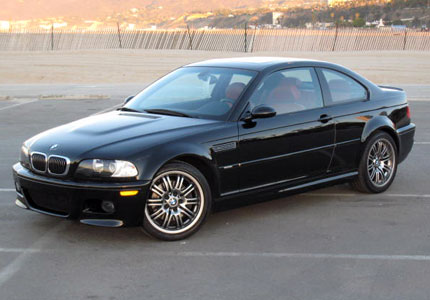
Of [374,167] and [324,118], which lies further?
[374,167]

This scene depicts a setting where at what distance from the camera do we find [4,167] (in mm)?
9352

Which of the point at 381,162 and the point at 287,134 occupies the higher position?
the point at 287,134

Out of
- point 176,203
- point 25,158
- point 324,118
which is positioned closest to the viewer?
point 176,203

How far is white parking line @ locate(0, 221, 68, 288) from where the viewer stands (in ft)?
17.3

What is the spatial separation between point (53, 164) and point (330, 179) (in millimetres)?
2851

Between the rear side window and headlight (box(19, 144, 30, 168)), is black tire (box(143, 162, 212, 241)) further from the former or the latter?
the rear side window

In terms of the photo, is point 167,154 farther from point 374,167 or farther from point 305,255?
point 374,167

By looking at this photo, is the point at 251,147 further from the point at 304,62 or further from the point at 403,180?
the point at 403,180

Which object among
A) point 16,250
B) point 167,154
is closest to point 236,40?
point 167,154

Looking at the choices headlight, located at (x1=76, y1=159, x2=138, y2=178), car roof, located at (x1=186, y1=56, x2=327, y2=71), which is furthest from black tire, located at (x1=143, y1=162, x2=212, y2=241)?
car roof, located at (x1=186, y1=56, x2=327, y2=71)

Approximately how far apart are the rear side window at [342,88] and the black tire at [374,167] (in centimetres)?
47

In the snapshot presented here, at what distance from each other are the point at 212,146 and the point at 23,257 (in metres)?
1.83

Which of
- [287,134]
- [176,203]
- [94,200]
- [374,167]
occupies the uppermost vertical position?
[287,134]

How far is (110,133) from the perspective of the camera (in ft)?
20.5
